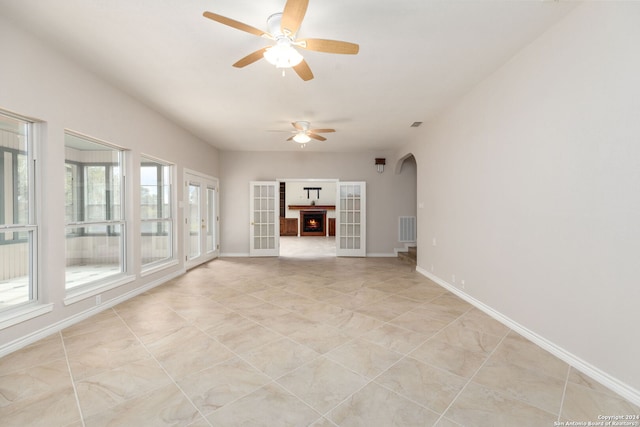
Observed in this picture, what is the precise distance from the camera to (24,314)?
A: 2408 millimetres

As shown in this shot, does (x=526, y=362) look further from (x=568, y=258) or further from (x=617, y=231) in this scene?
(x=617, y=231)

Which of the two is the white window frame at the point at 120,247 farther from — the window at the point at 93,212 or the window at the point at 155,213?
the window at the point at 155,213

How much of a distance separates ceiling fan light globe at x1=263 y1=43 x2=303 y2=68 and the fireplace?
34.8 ft

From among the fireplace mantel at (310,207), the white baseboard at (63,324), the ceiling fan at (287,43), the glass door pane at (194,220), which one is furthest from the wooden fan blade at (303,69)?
the fireplace mantel at (310,207)

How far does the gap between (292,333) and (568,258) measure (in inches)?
97.3

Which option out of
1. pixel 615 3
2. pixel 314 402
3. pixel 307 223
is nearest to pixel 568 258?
pixel 615 3

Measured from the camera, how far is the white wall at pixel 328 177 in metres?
7.27

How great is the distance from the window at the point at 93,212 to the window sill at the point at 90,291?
0.11 m

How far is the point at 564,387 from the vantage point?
1867 mm

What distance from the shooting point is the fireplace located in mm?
12914

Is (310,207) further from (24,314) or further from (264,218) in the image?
(24,314)

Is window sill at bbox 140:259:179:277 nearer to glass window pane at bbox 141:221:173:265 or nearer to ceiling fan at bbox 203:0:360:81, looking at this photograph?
glass window pane at bbox 141:221:173:265

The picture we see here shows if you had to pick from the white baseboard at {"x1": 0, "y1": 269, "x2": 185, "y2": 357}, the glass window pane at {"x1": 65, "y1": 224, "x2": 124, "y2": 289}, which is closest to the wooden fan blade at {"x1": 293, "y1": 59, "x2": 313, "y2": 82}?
the glass window pane at {"x1": 65, "y1": 224, "x2": 124, "y2": 289}

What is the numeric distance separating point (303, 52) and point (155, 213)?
11.8 ft
